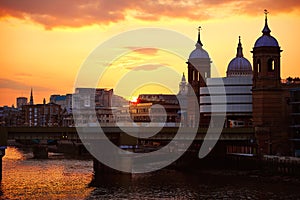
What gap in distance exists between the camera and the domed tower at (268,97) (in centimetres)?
9981

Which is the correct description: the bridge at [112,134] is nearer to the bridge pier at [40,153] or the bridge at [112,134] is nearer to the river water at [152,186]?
the river water at [152,186]

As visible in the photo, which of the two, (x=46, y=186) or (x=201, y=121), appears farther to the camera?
(x=201, y=121)

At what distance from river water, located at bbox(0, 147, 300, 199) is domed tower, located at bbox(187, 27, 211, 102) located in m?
58.0

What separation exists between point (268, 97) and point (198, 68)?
48234 mm

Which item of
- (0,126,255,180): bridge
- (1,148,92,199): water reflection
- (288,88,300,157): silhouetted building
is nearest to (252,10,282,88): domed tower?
(288,88,300,157): silhouetted building

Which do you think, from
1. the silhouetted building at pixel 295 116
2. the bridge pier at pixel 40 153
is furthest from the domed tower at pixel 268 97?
the bridge pier at pixel 40 153

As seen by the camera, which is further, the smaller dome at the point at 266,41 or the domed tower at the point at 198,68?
the domed tower at the point at 198,68

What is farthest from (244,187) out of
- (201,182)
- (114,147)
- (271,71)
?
(271,71)

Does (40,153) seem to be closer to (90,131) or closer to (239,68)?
(90,131)

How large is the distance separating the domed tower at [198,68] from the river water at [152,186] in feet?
190

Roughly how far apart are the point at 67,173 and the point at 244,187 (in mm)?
30638

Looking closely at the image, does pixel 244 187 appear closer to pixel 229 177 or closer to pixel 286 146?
pixel 229 177

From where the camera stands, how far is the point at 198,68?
148500 millimetres

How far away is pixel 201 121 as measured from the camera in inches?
5714
